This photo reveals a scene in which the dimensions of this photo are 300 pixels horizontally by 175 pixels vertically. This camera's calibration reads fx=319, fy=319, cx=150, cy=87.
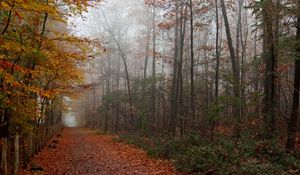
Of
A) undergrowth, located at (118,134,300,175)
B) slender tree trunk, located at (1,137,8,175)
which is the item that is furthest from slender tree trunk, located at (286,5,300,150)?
slender tree trunk, located at (1,137,8,175)

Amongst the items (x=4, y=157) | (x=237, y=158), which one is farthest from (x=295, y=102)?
(x=4, y=157)

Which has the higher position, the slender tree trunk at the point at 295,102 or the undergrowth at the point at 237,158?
the slender tree trunk at the point at 295,102

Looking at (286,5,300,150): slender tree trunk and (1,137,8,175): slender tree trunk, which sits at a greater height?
(286,5,300,150): slender tree trunk

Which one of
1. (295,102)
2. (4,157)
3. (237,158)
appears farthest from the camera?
(295,102)

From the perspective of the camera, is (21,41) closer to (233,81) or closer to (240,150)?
(240,150)

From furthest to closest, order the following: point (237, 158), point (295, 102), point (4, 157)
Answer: point (295, 102) → point (237, 158) → point (4, 157)

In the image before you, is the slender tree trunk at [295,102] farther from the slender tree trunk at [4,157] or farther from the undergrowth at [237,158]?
the slender tree trunk at [4,157]

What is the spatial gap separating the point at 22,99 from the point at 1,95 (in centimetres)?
203

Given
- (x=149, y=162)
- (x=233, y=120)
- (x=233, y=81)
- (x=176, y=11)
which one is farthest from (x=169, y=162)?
(x=176, y=11)

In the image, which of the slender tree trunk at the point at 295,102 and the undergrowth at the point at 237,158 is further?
the slender tree trunk at the point at 295,102

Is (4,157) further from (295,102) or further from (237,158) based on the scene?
(295,102)

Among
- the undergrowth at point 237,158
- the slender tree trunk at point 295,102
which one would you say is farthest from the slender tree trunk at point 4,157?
the slender tree trunk at point 295,102

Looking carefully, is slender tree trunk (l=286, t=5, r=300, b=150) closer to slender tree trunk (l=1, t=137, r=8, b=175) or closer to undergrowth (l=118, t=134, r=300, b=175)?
undergrowth (l=118, t=134, r=300, b=175)

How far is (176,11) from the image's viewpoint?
68.2 ft
